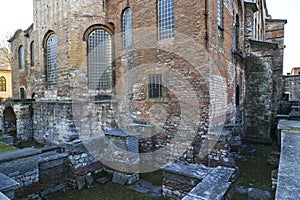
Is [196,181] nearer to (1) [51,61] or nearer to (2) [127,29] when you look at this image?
(2) [127,29]

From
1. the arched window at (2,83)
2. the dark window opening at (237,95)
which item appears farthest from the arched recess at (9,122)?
the arched window at (2,83)

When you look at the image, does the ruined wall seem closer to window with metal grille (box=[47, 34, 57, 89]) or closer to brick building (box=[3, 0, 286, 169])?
brick building (box=[3, 0, 286, 169])

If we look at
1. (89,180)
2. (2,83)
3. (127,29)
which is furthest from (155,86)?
(2,83)

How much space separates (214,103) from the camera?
7320 millimetres

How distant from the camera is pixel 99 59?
10.5 metres

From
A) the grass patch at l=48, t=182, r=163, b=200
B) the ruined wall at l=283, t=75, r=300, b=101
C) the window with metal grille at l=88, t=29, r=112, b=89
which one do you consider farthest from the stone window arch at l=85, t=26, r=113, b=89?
the ruined wall at l=283, t=75, r=300, b=101

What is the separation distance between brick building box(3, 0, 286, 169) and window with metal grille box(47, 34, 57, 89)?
58mm

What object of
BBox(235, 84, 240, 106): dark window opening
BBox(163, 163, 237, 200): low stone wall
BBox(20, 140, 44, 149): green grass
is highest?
BBox(235, 84, 240, 106): dark window opening

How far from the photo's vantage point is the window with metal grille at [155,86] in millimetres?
8234

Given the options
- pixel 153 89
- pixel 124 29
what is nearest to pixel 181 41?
pixel 153 89

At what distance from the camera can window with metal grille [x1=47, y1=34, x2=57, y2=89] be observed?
1110 cm

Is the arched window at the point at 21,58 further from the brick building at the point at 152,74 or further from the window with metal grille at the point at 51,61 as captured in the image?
the window with metal grille at the point at 51,61

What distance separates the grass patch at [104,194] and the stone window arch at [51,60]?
699 cm

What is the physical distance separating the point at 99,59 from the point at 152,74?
11.8ft
